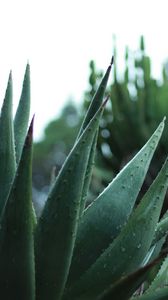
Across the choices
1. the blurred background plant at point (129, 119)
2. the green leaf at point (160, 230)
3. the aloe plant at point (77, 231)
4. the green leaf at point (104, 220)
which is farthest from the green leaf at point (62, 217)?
the blurred background plant at point (129, 119)

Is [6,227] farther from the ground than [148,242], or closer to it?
farther from the ground

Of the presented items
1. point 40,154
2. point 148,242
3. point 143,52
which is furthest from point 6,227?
point 40,154

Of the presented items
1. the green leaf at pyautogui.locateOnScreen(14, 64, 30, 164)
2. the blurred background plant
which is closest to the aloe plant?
the green leaf at pyautogui.locateOnScreen(14, 64, 30, 164)

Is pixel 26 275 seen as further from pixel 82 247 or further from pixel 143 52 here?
pixel 143 52

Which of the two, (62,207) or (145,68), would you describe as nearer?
(62,207)

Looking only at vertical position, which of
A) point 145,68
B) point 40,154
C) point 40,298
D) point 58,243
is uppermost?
point 58,243

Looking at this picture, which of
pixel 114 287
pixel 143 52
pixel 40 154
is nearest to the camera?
pixel 114 287

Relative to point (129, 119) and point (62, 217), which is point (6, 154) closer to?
point (62, 217)
